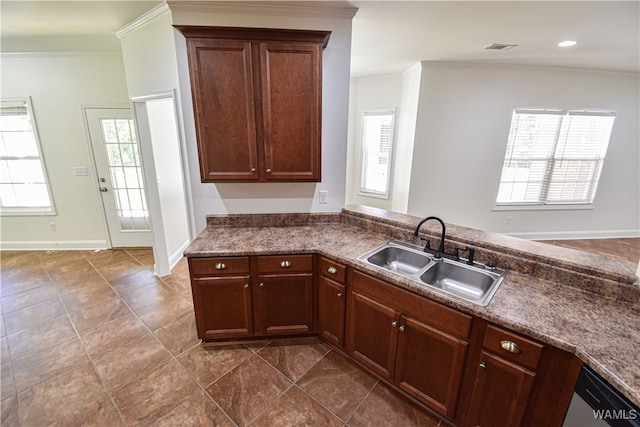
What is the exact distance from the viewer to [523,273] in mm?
1704

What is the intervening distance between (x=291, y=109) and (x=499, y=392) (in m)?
2.17

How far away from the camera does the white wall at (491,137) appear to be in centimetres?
398

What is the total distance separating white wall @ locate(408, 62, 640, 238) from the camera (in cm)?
398

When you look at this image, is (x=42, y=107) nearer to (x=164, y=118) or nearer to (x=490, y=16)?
(x=164, y=118)

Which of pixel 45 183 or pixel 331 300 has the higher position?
pixel 45 183

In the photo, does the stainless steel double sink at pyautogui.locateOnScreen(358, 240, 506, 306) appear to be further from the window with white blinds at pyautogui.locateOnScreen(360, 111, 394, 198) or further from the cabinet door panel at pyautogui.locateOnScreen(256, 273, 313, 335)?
the window with white blinds at pyautogui.locateOnScreen(360, 111, 394, 198)

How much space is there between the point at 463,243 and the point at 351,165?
152 inches

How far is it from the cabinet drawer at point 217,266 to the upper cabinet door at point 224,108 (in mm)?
633

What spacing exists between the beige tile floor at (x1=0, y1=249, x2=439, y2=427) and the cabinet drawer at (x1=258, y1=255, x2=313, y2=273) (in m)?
0.72

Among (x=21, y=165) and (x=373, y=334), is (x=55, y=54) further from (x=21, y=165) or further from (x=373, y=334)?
(x=373, y=334)

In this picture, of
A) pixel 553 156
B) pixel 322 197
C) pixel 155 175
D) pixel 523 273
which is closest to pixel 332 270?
Answer: pixel 322 197

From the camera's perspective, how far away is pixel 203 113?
2.00 meters

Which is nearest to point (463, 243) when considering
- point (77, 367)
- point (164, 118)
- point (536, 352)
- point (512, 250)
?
point (512, 250)

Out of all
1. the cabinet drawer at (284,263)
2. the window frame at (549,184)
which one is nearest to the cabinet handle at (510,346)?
the cabinet drawer at (284,263)
